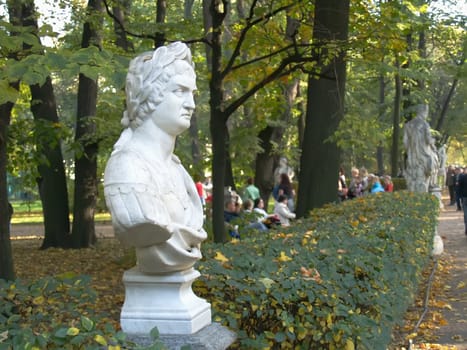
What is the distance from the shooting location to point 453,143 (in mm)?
68188

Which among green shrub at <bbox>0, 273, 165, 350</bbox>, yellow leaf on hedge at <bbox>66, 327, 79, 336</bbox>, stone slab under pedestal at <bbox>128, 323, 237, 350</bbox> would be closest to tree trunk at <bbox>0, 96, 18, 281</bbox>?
green shrub at <bbox>0, 273, 165, 350</bbox>

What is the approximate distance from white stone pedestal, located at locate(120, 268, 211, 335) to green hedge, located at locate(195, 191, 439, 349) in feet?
1.70

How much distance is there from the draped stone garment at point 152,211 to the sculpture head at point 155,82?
27 centimetres

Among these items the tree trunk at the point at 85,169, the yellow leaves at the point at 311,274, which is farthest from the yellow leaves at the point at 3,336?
the tree trunk at the point at 85,169

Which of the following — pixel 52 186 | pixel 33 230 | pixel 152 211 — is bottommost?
pixel 33 230

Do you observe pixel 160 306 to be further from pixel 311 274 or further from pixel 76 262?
pixel 76 262

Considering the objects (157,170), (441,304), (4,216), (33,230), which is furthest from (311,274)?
(33,230)

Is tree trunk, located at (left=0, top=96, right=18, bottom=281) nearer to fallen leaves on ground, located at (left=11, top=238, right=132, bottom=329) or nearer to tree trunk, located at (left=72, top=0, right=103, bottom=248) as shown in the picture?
fallen leaves on ground, located at (left=11, top=238, right=132, bottom=329)

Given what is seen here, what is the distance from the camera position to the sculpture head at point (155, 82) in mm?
4434

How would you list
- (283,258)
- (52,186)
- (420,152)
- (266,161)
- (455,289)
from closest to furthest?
(283,258)
(455,289)
(52,186)
(420,152)
(266,161)

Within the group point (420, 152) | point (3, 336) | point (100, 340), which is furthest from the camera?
point (420, 152)

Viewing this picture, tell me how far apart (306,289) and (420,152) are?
15.7 m

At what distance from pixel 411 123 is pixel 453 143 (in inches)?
1972

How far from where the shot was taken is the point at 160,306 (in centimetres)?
445
